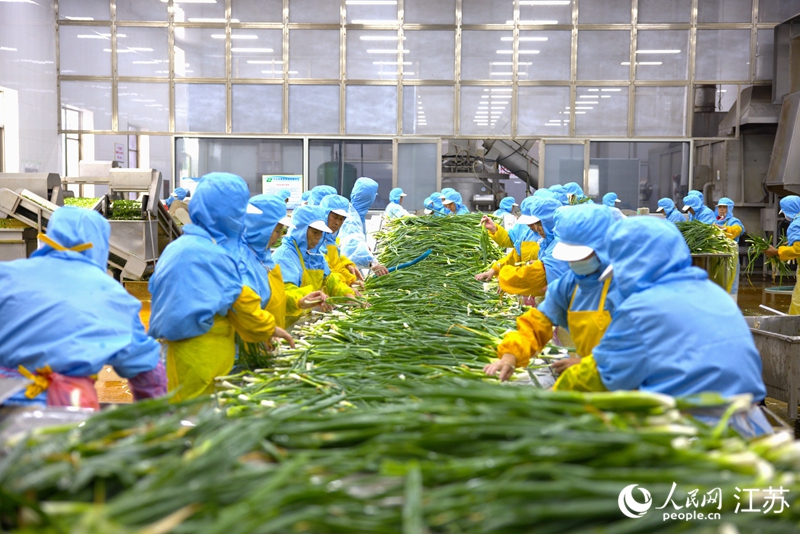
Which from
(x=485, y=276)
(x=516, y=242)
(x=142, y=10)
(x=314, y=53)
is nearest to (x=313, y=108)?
(x=314, y=53)

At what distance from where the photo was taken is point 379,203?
1311cm

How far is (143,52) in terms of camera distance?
519 inches

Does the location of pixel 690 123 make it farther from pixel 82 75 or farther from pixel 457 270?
pixel 82 75

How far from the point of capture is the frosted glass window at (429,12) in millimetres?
13180

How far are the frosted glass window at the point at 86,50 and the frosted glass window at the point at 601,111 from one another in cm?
854

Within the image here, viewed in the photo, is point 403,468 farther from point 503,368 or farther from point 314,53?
point 314,53

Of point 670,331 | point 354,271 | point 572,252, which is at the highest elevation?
point 572,252

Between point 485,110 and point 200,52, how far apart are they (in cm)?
525

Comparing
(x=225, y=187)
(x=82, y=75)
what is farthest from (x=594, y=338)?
(x=82, y=75)

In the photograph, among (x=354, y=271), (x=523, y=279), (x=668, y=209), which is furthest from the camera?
(x=668, y=209)

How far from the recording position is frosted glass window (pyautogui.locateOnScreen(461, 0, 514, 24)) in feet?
43.2

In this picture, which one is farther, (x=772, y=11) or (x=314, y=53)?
(x=314, y=53)

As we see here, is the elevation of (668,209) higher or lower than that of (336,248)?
higher

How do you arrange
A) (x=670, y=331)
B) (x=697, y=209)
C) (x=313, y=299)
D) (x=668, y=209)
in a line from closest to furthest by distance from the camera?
(x=670, y=331), (x=313, y=299), (x=697, y=209), (x=668, y=209)
